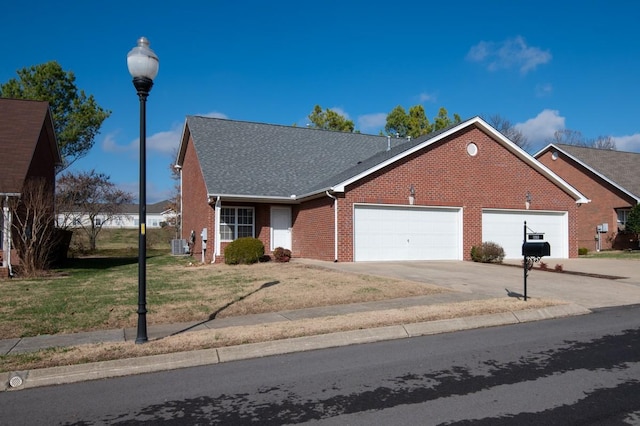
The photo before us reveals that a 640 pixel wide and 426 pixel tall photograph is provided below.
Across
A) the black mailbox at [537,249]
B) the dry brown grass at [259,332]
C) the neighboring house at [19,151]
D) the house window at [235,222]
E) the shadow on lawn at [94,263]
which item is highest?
the neighboring house at [19,151]

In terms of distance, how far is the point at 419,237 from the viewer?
20.9 metres

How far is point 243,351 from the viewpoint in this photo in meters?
7.17

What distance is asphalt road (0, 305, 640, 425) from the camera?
4816mm

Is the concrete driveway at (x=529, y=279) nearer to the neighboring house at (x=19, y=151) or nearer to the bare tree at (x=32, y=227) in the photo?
the bare tree at (x=32, y=227)

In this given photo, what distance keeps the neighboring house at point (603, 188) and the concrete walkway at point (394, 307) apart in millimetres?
16037

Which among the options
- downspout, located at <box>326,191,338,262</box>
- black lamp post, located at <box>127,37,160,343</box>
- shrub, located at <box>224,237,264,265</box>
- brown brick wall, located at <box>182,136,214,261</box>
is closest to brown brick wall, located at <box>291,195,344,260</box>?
downspout, located at <box>326,191,338,262</box>

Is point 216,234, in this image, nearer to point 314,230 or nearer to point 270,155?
point 314,230

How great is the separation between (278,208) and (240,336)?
15.1 meters

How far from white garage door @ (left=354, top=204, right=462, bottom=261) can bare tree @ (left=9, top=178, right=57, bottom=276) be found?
422 inches

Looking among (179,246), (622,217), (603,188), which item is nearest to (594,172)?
(603,188)

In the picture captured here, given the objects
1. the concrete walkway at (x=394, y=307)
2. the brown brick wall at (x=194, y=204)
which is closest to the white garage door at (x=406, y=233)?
the concrete walkway at (x=394, y=307)

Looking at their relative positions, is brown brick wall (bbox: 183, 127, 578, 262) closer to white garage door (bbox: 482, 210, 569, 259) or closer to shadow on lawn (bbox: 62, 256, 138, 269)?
white garage door (bbox: 482, 210, 569, 259)

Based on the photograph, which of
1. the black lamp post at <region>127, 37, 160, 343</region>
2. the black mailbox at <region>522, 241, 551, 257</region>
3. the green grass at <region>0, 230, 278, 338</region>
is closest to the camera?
the black lamp post at <region>127, 37, 160, 343</region>

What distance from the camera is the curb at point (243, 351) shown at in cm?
611
